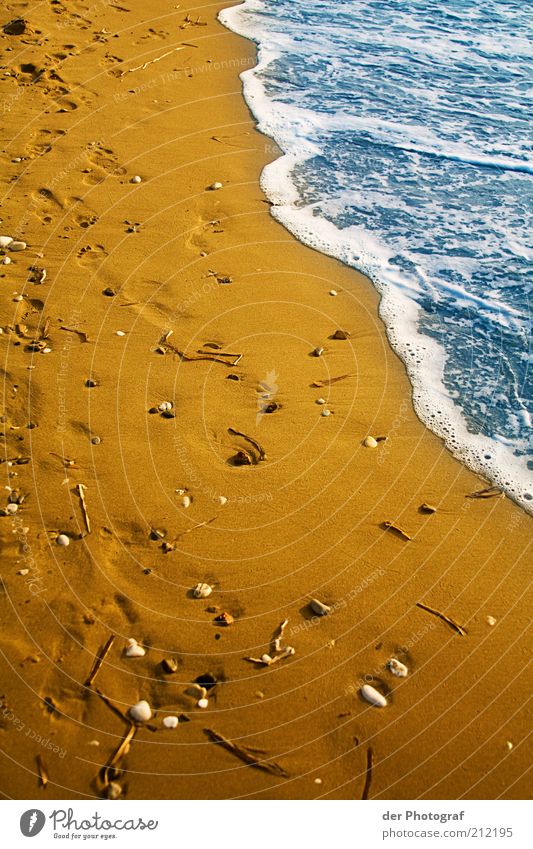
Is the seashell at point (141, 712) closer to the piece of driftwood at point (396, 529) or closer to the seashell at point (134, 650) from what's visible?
the seashell at point (134, 650)

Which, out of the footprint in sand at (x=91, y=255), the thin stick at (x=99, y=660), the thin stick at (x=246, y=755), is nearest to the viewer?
the thin stick at (x=246, y=755)

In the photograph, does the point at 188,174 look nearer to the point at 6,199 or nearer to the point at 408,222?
the point at 6,199

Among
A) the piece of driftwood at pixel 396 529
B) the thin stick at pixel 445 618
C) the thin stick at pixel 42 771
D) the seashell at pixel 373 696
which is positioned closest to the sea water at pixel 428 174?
the piece of driftwood at pixel 396 529

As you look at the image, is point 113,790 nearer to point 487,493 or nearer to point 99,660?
point 99,660

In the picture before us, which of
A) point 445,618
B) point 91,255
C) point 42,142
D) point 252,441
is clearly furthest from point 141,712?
point 42,142

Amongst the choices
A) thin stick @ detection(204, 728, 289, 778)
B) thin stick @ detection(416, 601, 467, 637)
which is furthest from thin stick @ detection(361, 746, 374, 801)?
thin stick @ detection(416, 601, 467, 637)

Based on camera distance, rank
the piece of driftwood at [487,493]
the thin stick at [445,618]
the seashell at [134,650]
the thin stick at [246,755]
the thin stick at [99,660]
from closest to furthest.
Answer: the thin stick at [246,755], the thin stick at [99,660], the seashell at [134,650], the thin stick at [445,618], the piece of driftwood at [487,493]

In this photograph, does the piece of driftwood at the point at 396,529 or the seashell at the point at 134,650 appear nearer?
the seashell at the point at 134,650

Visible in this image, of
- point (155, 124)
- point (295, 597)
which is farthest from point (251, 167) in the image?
point (295, 597)
